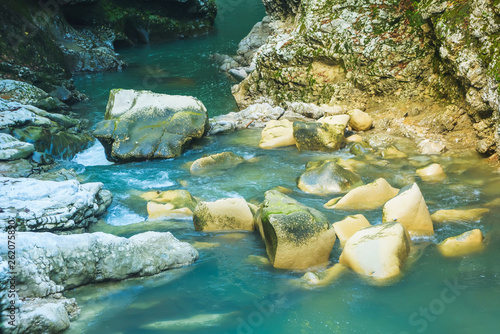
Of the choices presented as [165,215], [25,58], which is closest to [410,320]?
[165,215]

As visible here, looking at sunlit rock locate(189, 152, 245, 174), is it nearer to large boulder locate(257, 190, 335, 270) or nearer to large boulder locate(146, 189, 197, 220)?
large boulder locate(146, 189, 197, 220)

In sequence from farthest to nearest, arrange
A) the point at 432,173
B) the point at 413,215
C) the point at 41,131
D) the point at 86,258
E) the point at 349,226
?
the point at 41,131
the point at 432,173
the point at 349,226
the point at 413,215
the point at 86,258

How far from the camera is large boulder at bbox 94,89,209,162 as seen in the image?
33.9 feet

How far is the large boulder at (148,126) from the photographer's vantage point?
33.9ft

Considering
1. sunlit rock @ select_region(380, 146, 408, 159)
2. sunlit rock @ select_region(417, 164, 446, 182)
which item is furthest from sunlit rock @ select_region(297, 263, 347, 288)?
sunlit rock @ select_region(380, 146, 408, 159)

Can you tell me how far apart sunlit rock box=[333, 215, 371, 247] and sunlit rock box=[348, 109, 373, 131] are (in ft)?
15.3

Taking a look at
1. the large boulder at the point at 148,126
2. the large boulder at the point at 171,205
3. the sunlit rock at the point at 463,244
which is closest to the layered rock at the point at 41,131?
the large boulder at the point at 148,126

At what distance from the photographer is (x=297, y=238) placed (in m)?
5.38

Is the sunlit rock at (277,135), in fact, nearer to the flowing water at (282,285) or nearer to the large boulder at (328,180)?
the flowing water at (282,285)

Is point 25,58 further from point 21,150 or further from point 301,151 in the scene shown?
point 301,151

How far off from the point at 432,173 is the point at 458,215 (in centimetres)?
167

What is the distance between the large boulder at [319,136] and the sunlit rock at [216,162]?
146 cm

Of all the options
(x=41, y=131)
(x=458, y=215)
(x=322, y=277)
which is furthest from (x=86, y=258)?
(x=41, y=131)

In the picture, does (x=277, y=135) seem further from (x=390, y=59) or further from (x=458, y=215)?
(x=458, y=215)
